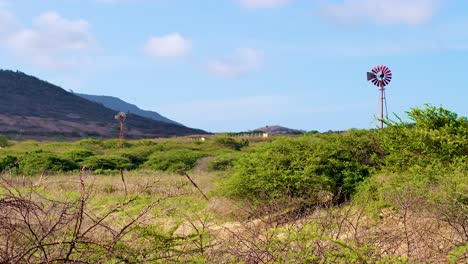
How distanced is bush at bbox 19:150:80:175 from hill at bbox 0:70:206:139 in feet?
187

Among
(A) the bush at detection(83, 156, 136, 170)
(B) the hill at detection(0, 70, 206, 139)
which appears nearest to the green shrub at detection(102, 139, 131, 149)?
(A) the bush at detection(83, 156, 136, 170)

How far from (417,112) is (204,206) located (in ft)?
21.0

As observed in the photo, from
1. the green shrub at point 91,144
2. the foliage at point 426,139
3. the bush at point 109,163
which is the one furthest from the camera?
the green shrub at point 91,144

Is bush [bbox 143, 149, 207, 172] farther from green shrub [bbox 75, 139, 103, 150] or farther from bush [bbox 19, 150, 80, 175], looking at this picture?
green shrub [bbox 75, 139, 103, 150]

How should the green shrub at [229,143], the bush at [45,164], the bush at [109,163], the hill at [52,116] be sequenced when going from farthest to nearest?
1. the hill at [52,116]
2. the green shrub at [229,143]
3. the bush at [109,163]
4. the bush at [45,164]

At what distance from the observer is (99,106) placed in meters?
142

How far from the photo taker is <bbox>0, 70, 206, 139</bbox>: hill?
10338 centimetres

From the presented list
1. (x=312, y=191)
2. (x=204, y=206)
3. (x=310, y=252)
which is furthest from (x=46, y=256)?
(x=204, y=206)

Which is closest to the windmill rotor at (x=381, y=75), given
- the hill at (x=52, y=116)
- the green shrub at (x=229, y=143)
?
the green shrub at (x=229, y=143)

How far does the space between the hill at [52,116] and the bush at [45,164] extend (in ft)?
187

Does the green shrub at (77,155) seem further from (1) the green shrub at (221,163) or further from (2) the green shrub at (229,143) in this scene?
(2) the green shrub at (229,143)

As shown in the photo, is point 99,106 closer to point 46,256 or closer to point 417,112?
point 417,112

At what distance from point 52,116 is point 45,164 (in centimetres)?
8761

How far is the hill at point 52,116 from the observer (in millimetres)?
103375
